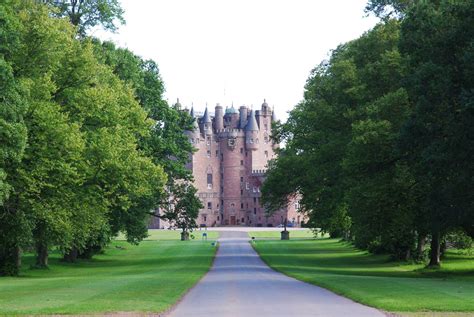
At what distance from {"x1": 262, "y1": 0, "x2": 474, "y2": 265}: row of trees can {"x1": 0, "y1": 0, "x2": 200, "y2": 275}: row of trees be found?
10.9 meters

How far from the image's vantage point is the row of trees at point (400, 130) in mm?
34625

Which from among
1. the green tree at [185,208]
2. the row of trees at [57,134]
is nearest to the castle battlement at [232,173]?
the green tree at [185,208]

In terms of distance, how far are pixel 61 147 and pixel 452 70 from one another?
57.0 feet

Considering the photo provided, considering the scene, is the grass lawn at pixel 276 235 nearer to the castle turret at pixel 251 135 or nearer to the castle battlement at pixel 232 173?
the castle battlement at pixel 232 173

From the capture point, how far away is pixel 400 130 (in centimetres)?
3712

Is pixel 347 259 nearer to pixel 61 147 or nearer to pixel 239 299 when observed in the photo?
pixel 61 147

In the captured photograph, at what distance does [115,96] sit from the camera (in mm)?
44625

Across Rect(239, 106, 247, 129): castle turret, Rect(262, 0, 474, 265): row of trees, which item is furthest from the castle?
Rect(262, 0, 474, 265): row of trees

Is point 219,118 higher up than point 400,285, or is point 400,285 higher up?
point 219,118

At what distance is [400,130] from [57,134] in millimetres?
15143

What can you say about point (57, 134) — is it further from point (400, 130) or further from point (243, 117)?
point (243, 117)

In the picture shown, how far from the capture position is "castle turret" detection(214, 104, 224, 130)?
184m

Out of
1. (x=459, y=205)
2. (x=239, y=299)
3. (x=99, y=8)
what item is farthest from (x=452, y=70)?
(x=99, y=8)

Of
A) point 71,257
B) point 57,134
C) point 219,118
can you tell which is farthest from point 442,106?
point 219,118
